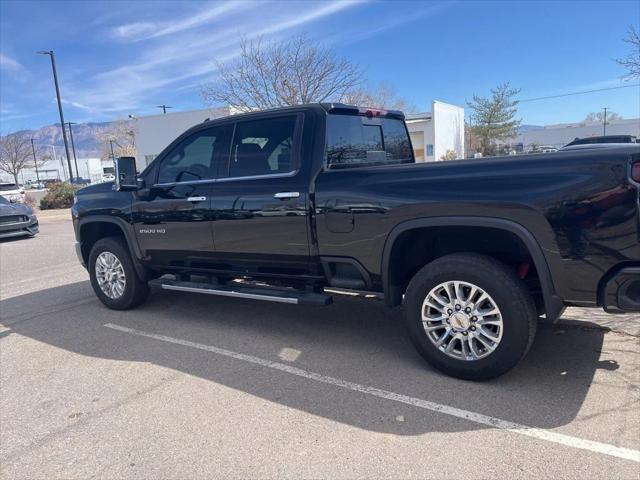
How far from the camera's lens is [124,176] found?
18.0ft

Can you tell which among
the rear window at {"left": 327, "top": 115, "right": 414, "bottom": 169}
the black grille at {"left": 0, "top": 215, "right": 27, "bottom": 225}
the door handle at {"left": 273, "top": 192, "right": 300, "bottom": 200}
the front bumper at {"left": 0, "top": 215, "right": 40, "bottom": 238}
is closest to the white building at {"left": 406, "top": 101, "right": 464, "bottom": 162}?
the front bumper at {"left": 0, "top": 215, "right": 40, "bottom": 238}

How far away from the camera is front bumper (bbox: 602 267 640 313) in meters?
3.03

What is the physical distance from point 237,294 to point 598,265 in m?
3.02

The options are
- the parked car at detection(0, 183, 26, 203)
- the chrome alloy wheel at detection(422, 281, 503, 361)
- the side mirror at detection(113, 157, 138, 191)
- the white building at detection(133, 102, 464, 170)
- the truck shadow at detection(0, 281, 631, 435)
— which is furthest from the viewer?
the white building at detection(133, 102, 464, 170)

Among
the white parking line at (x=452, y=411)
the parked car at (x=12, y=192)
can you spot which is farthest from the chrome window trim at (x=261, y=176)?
the parked car at (x=12, y=192)

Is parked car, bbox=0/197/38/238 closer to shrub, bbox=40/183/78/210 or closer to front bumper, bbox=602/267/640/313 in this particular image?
shrub, bbox=40/183/78/210

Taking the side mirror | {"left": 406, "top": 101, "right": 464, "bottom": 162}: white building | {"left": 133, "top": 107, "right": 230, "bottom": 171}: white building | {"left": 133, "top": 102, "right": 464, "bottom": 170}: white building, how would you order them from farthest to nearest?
1. {"left": 406, "top": 101, "right": 464, "bottom": 162}: white building
2. {"left": 133, "top": 102, "right": 464, "bottom": 170}: white building
3. {"left": 133, "top": 107, "right": 230, "bottom": 171}: white building
4. the side mirror

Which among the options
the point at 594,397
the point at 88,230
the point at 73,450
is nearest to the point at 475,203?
the point at 594,397

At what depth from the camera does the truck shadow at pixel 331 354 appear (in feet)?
10.9

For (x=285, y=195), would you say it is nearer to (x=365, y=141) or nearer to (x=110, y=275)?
(x=365, y=141)

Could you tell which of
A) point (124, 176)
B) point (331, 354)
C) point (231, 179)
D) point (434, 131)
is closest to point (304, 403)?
point (331, 354)

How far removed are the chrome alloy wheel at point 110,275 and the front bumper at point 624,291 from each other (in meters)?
4.87

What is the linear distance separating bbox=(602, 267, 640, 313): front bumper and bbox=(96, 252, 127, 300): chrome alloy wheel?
16.0ft

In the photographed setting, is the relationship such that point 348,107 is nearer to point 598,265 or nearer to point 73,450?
point 598,265
